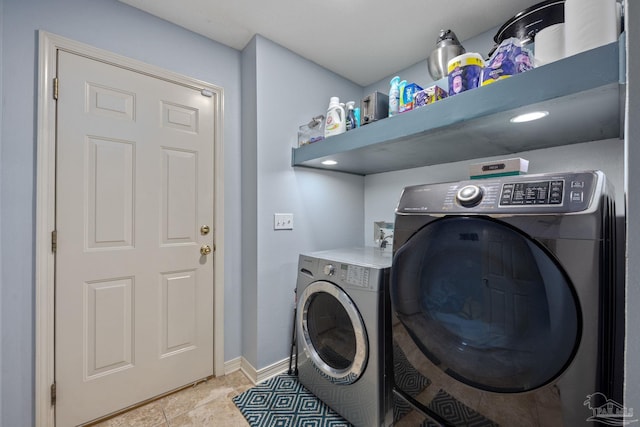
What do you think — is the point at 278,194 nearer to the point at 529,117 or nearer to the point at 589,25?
the point at 529,117

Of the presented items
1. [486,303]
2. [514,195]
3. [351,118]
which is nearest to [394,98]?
[351,118]

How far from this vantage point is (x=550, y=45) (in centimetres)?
98

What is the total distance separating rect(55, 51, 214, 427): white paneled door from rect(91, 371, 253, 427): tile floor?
65 mm

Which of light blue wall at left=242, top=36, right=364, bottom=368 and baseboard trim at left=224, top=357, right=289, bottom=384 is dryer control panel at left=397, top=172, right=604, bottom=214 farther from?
baseboard trim at left=224, top=357, right=289, bottom=384

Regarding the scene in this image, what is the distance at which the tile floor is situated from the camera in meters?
1.43

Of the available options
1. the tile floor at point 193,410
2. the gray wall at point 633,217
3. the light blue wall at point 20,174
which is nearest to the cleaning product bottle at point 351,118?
the gray wall at point 633,217

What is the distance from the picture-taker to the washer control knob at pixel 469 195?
0.90 meters

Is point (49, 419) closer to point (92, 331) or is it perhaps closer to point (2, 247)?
point (92, 331)

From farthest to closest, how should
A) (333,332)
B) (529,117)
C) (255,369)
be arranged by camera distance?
(255,369)
(333,332)
(529,117)

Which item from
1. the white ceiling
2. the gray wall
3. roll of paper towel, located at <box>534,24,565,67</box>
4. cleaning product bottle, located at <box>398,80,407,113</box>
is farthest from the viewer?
the white ceiling

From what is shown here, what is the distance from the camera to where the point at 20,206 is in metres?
1.27

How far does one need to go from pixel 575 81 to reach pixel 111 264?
7.20ft

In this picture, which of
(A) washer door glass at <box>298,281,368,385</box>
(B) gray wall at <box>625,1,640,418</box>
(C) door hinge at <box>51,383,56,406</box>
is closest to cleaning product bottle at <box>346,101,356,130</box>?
(A) washer door glass at <box>298,281,368,385</box>

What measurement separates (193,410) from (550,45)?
246 centimetres
